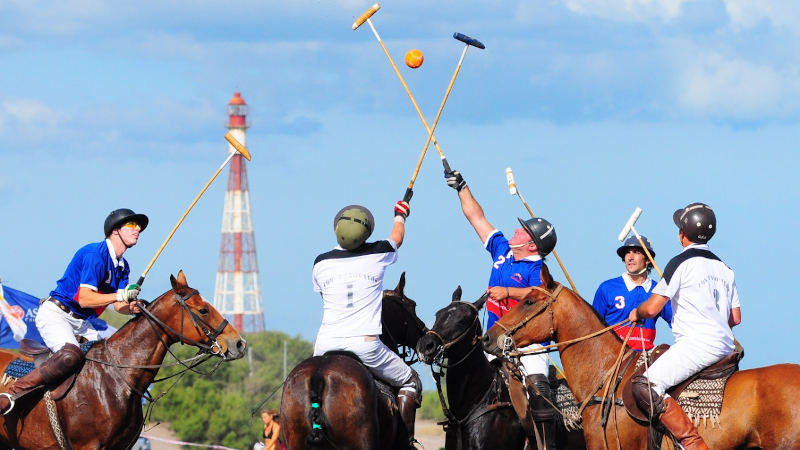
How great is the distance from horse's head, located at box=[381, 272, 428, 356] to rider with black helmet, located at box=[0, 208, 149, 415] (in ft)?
8.40

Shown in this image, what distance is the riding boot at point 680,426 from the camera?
10555 millimetres

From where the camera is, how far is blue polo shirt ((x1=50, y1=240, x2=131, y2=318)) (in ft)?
43.2

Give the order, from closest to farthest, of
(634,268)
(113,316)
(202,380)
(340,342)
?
1. (340,342)
2. (634,268)
3. (202,380)
4. (113,316)

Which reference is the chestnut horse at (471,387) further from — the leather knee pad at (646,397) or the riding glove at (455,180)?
the leather knee pad at (646,397)

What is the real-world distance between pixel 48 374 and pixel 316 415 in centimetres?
320

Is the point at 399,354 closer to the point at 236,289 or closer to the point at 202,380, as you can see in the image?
the point at 202,380

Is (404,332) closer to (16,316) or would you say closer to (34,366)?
(34,366)

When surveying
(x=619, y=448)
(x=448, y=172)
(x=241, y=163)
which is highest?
(x=241, y=163)

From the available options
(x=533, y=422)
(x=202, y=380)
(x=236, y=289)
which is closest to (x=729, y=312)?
(x=533, y=422)

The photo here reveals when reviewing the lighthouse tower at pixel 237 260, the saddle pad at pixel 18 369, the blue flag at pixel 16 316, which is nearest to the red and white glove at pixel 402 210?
the saddle pad at pixel 18 369

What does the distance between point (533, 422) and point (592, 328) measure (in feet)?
5.62

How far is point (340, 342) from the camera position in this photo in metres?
12.0

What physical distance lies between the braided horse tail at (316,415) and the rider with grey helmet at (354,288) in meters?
0.74

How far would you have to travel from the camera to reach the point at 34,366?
1341 centimetres
